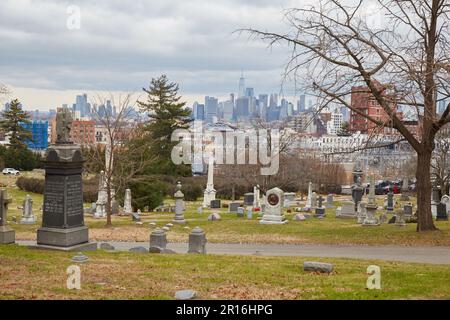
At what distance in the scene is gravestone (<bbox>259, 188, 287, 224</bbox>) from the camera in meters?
25.1

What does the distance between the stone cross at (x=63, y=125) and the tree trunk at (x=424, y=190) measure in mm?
13107

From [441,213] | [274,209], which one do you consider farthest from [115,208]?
[441,213]

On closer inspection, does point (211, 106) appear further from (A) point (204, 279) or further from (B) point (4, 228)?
(A) point (204, 279)

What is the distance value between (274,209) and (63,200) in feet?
46.2

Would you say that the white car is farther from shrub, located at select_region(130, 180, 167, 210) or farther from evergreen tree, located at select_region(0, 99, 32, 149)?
shrub, located at select_region(130, 180, 167, 210)

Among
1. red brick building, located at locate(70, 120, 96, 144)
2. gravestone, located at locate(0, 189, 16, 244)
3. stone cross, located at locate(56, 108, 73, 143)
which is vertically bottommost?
gravestone, located at locate(0, 189, 16, 244)

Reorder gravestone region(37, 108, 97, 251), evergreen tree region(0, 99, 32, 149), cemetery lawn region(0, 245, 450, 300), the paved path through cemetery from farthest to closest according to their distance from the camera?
evergreen tree region(0, 99, 32, 149) < the paved path through cemetery < gravestone region(37, 108, 97, 251) < cemetery lawn region(0, 245, 450, 300)

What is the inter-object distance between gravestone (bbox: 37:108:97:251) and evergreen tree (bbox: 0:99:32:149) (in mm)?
60171

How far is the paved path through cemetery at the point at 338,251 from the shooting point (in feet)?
48.7

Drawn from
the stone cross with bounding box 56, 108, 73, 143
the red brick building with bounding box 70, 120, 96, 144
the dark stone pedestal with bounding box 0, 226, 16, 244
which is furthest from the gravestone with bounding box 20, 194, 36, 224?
the stone cross with bounding box 56, 108, 73, 143

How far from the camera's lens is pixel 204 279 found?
371 inches

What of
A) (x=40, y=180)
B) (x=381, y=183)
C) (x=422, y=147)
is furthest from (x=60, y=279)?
(x=381, y=183)

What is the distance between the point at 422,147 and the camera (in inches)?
730
